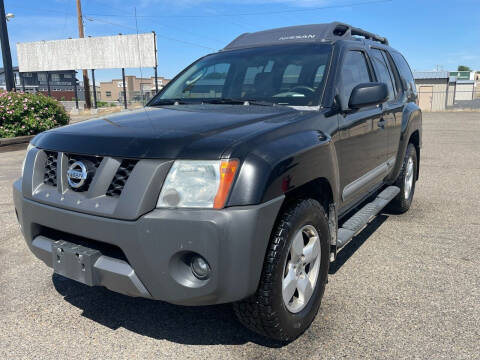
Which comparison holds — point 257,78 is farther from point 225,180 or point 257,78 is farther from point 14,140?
point 14,140

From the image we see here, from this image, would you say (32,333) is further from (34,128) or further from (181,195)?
(34,128)

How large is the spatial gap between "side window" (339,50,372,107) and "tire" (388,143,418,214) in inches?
57.0

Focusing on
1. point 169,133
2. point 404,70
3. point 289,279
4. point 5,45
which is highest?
point 5,45

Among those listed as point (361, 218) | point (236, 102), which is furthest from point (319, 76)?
point (361, 218)

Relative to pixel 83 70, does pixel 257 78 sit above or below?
below

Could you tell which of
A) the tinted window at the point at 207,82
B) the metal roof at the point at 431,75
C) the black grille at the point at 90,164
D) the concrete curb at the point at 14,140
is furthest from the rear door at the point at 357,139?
the metal roof at the point at 431,75

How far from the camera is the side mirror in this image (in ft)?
9.87

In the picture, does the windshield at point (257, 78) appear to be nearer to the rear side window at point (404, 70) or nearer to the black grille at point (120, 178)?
the black grille at point (120, 178)

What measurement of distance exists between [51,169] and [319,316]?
1908 mm

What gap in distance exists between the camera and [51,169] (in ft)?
8.34

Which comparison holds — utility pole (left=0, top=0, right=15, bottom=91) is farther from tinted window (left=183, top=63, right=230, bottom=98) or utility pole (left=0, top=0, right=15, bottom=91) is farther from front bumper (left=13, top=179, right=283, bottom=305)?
front bumper (left=13, top=179, right=283, bottom=305)

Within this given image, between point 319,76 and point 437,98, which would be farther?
point 437,98


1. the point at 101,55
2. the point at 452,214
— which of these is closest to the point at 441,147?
the point at 452,214

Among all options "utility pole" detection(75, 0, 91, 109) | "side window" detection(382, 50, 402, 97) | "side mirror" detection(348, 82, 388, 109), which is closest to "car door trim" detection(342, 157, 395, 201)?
"side mirror" detection(348, 82, 388, 109)
